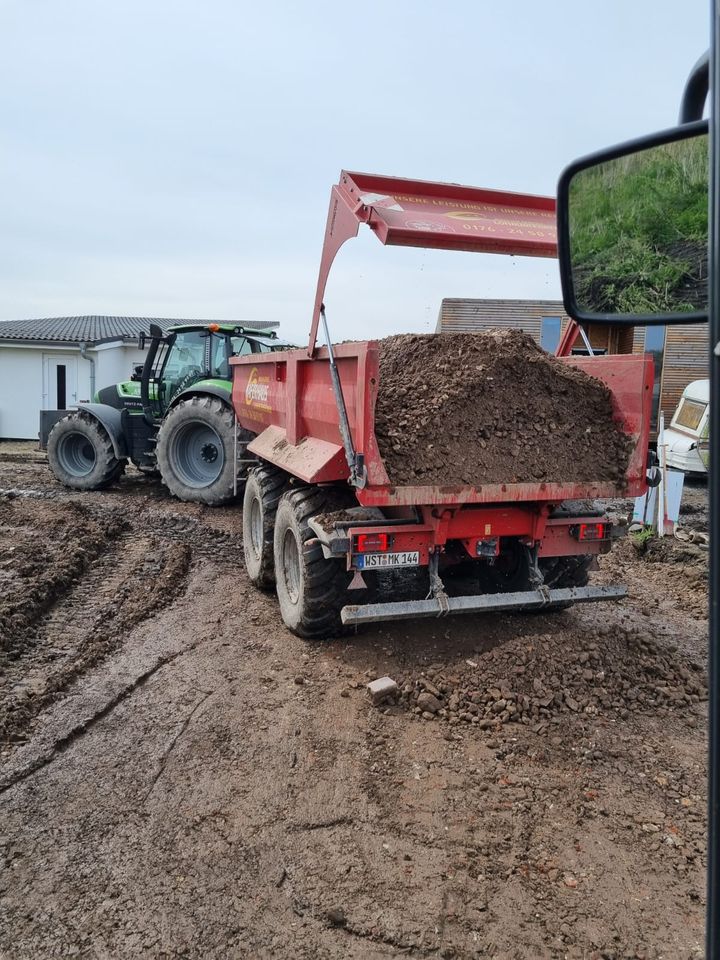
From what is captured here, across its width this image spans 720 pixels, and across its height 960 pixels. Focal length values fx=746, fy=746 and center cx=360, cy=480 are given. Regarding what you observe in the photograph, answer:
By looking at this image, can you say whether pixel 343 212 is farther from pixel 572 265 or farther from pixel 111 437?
pixel 111 437

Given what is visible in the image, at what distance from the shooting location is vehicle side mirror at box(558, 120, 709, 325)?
133 cm

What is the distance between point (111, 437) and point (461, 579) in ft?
22.1

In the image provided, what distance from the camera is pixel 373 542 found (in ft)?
14.0

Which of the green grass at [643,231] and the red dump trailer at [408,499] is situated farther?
the red dump trailer at [408,499]

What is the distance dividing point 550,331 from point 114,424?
311 inches

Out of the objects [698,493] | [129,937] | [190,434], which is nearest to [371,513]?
[129,937]

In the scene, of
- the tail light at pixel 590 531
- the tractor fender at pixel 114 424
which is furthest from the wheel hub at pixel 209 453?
the tail light at pixel 590 531

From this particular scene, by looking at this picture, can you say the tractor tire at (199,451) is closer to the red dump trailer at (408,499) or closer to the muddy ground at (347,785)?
the muddy ground at (347,785)

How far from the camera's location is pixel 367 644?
479 centimetres

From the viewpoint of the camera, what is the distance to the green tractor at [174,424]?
9.33 metres

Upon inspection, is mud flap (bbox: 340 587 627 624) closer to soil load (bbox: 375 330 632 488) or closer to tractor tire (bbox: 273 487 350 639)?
tractor tire (bbox: 273 487 350 639)

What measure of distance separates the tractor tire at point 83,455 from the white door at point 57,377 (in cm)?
965

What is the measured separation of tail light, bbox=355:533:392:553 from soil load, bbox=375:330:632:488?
344 millimetres

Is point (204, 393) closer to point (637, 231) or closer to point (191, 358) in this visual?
point (191, 358)
